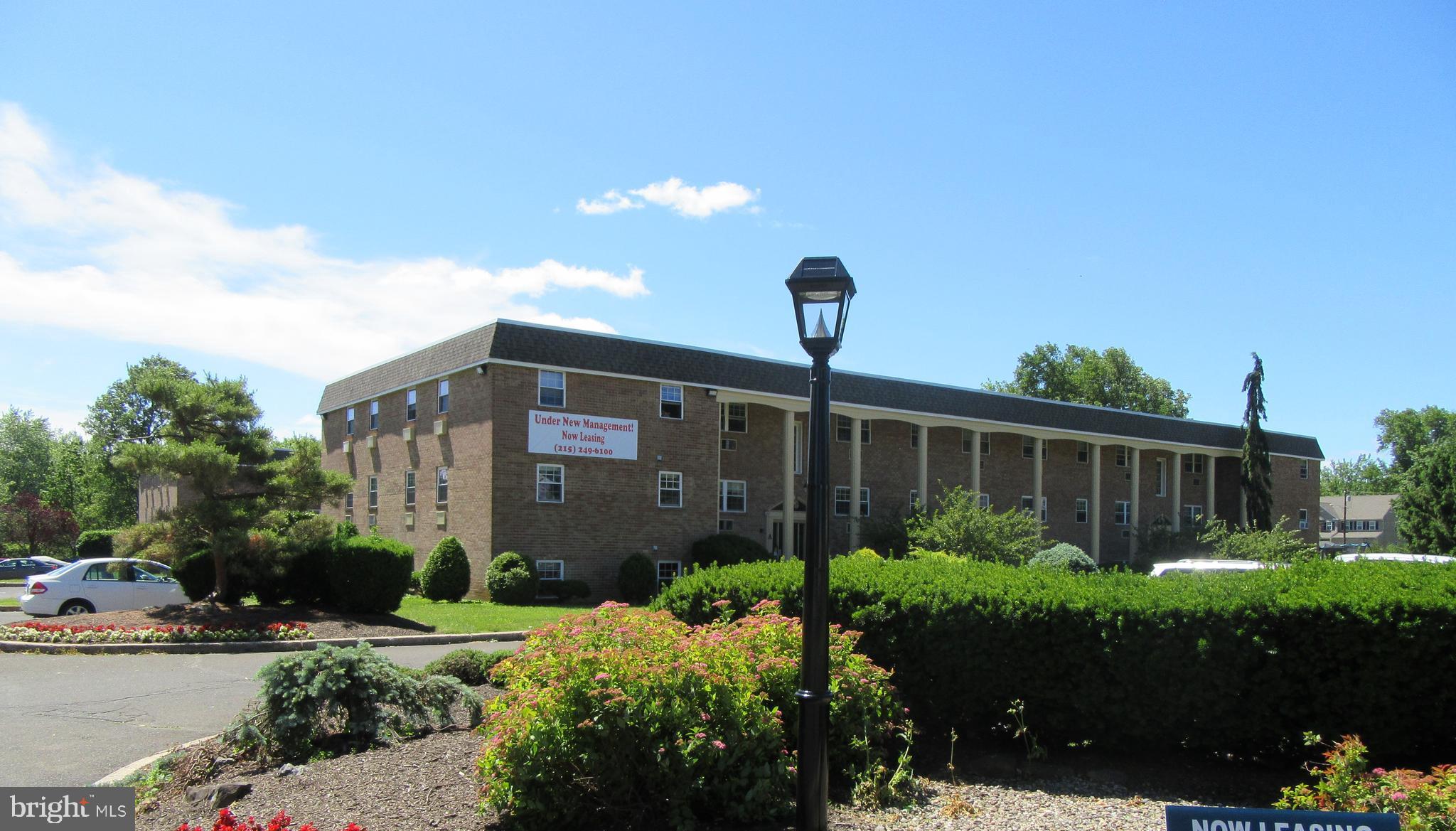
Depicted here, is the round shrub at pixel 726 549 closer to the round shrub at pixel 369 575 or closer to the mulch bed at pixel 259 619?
the round shrub at pixel 369 575

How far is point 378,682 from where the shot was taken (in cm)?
751

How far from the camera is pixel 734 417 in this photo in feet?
107

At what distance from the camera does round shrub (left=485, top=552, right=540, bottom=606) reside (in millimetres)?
24734

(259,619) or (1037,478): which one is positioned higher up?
(1037,478)

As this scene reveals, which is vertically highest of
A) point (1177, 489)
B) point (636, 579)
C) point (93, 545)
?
point (1177, 489)

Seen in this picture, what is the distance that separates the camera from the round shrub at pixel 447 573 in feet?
84.5

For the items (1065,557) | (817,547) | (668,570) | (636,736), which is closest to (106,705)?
(636,736)

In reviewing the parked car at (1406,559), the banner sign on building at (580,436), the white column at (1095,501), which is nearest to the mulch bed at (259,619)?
the banner sign on building at (580,436)

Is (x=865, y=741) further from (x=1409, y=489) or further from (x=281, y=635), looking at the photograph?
(x=1409, y=489)

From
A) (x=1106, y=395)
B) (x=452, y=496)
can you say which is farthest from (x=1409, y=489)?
(x=452, y=496)

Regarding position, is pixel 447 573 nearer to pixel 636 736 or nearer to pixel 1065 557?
Result: pixel 1065 557

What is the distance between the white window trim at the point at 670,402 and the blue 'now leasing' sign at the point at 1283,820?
25789 millimetres

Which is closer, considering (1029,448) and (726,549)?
(726,549)

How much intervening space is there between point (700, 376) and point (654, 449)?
2765mm
